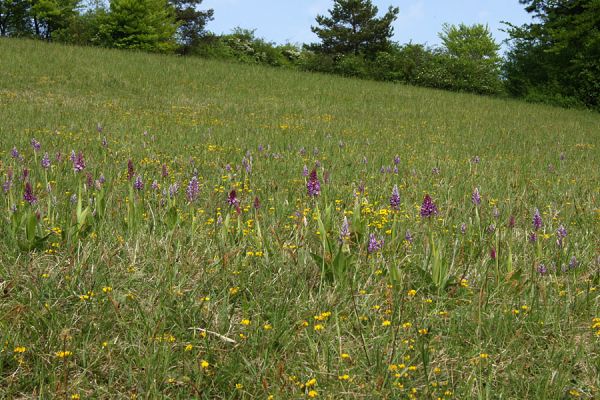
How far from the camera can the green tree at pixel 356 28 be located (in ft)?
132

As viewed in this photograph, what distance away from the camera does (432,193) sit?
521cm

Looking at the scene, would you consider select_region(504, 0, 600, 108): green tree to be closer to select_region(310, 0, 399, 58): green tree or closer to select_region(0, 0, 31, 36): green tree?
select_region(310, 0, 399, 58): green tree

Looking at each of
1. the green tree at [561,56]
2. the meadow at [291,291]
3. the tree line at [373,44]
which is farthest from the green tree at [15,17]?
the meadow at [291,291]

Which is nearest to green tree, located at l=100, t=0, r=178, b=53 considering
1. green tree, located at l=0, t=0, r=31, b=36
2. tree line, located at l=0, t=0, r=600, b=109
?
tree line, located at l=0, t=0, r=600, b=109

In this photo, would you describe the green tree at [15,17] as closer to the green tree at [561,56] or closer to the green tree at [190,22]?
the green tree at [190,22]

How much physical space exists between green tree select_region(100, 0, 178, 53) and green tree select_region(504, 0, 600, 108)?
71.5 feet

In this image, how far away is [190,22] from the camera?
150ft

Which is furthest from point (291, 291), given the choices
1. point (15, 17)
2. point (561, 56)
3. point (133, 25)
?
point (15, 17)

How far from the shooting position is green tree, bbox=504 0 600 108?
25.0 meters

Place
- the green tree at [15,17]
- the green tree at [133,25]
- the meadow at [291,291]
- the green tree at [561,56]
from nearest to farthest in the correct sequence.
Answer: the meadow at [291,291], the green tree at [561,56], the green tree at [133,25], the green tree at [15,17]

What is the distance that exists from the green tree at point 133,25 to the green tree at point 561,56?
2180 centimetres

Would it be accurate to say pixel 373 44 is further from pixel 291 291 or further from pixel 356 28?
pixel 291 291

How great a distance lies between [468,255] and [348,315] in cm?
127

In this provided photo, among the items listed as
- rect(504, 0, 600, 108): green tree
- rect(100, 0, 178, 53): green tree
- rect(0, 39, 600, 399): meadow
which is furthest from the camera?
rect(100, 0, 178, 53): green tree
